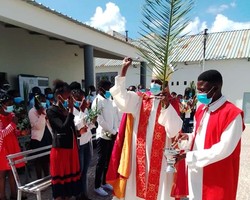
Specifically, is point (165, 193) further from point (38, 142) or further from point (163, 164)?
point (38, 142)

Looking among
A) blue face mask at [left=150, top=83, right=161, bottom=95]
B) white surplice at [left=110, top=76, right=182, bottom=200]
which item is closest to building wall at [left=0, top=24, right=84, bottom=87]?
white surplice at [left=110, top=76, right=182, bottom=200]

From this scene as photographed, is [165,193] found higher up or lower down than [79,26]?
lower down

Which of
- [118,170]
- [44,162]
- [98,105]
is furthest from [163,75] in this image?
[44,162]

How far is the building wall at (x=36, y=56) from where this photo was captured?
864 cm

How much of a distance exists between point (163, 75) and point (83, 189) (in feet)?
8.57

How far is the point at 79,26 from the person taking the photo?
8.79m

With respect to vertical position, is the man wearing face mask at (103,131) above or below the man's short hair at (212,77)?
below

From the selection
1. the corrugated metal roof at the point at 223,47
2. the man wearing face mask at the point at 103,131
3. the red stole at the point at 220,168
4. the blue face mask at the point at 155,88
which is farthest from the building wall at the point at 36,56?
the corrugated metal roof at the point at 223,47

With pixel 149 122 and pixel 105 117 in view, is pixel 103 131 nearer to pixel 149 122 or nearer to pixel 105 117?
pixel 105 117

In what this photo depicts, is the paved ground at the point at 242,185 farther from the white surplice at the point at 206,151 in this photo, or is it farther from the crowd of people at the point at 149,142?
the white surplice at the point at 206,151

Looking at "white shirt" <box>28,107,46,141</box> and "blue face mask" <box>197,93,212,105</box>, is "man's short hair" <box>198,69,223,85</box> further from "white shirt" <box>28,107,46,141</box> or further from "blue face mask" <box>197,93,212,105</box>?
"white shirt" <box>28,107,46,141</box>

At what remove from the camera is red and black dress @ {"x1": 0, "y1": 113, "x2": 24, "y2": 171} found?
418 cm

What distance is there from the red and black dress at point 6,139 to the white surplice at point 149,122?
6.52 feet

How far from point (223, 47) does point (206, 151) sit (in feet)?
62.6
